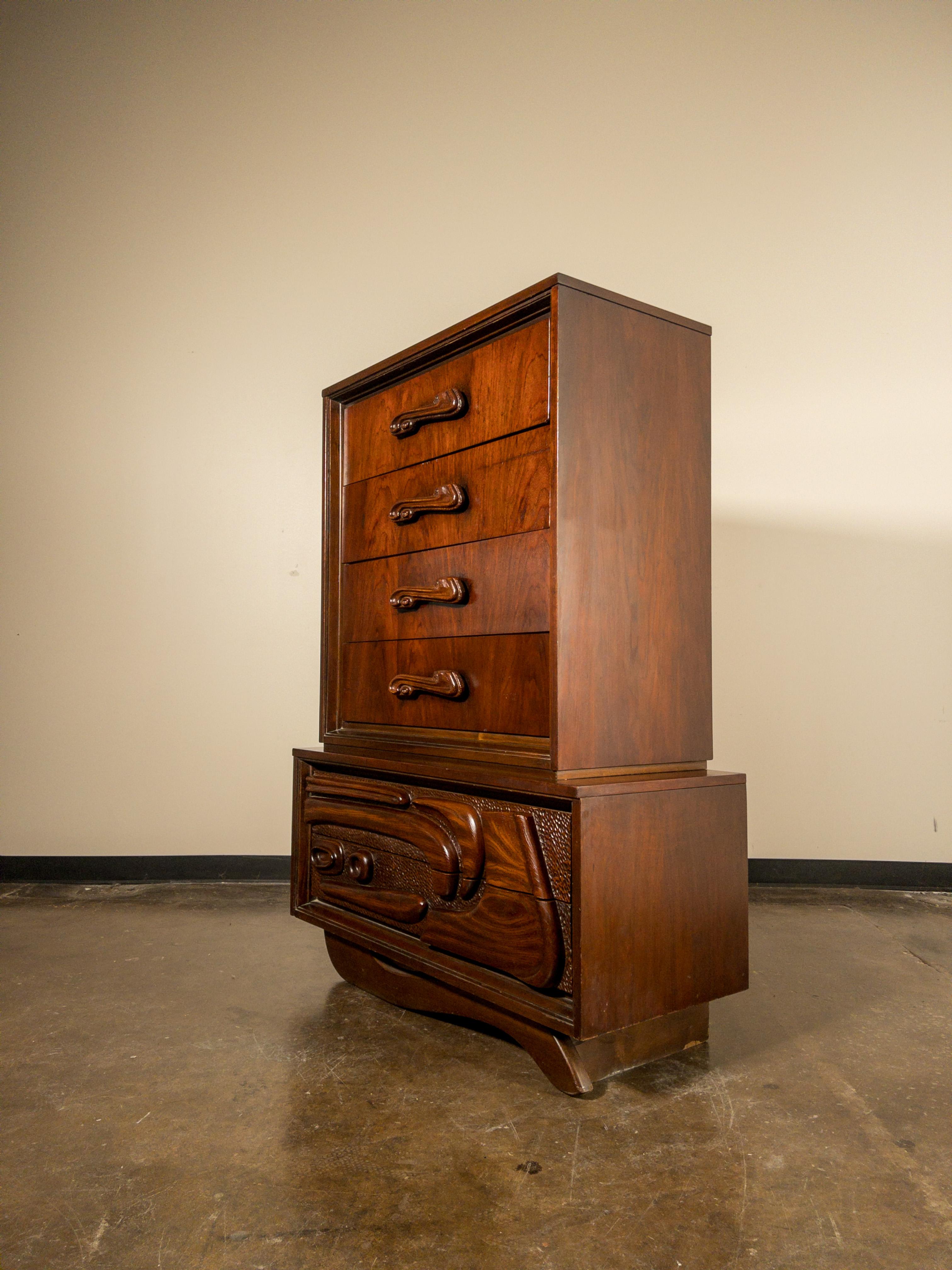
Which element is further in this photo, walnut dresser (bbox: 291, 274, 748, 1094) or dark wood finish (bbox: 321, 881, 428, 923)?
dark wood finish (bbox: 321, 881, 428, 923)

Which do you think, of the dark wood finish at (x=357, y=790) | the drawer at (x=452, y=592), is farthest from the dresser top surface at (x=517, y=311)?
the dark wood finish at (x=357, y=790)

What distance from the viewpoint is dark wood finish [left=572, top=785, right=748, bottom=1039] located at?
3.84ft

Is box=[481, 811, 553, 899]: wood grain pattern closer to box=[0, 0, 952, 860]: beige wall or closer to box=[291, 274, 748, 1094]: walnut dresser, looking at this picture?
box=[291, 274, 748, 1094]: walnut dresser

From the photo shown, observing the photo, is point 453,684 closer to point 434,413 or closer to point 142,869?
point 434,413

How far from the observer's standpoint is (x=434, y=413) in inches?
58.6

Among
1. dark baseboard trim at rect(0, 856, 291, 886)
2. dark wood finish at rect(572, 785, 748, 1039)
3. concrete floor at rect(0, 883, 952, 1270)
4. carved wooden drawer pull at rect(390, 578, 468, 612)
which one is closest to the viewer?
concrete floor at rect(0, 883, 952, 1270)

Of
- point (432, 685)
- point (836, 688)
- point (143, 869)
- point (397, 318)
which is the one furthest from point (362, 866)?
point (397, 318)

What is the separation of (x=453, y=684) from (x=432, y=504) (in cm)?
31

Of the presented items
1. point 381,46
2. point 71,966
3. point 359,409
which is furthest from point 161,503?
point 381,46

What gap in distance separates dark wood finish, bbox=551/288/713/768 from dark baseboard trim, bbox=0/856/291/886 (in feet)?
5.48

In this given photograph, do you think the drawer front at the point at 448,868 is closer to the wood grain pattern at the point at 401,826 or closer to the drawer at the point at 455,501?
the wood grain pattern at the point at 401,826

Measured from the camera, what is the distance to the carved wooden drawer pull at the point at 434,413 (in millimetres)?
1453

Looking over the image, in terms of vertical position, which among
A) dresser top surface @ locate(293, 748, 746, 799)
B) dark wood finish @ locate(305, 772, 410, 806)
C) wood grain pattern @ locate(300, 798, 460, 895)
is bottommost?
wood grain pattern @ locate(300, 798, 460, 895)

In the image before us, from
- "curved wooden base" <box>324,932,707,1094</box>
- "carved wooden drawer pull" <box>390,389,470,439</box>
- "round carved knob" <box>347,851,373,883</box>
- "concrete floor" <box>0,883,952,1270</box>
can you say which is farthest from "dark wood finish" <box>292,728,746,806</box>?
"carved wooden drawer pull" <box>390,389,470,439</box>
